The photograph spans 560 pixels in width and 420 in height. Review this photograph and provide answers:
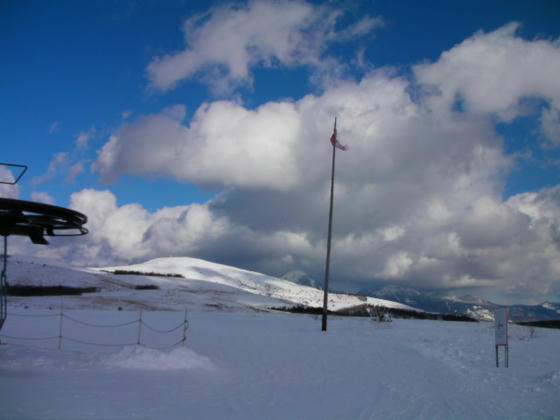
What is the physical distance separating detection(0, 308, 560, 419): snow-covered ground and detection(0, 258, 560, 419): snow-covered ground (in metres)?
0.03

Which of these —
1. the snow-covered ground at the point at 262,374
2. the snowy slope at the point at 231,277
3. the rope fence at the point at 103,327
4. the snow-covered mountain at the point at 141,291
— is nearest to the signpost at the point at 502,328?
the snow-covered ground at the point at 262,374

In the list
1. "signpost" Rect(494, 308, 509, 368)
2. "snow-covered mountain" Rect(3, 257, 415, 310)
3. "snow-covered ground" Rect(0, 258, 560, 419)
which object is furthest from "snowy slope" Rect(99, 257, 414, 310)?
"signpost" Rect(494, 308, 509, 368)

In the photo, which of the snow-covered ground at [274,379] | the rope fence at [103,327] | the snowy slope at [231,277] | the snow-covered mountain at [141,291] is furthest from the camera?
the snowy slope at [231,277]

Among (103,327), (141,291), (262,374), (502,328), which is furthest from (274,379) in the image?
(141,291)

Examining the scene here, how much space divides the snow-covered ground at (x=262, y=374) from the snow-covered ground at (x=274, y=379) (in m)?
0.03

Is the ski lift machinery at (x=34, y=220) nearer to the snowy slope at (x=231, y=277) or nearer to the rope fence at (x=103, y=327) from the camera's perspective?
the rope fence at (x=103, y=327)

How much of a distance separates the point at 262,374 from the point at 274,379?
756 millimetres

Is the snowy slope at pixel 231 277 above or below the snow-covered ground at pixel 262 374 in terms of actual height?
above

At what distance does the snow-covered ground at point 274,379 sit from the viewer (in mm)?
9031

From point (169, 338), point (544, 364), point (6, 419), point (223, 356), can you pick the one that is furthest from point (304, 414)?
point (169, 338)

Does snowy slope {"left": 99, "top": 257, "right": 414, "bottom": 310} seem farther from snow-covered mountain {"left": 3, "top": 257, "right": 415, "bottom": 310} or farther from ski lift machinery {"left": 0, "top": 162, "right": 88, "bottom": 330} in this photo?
ski lift machinery {"left": 0, "top": 162, "right": 88, "bottom": 330}

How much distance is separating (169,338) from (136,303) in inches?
724

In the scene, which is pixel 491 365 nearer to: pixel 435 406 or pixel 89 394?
pixel 435 406

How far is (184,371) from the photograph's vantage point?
13.1m
